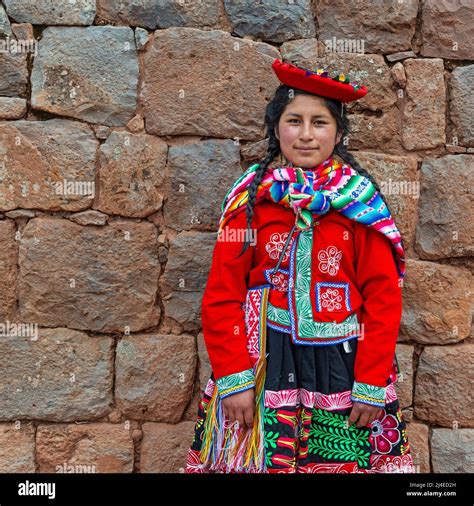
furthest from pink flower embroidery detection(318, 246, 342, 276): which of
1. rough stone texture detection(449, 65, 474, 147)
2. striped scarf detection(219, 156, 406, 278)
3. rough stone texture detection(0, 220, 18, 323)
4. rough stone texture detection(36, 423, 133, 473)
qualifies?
rough stone texture detection(0, 220, 18, 323)

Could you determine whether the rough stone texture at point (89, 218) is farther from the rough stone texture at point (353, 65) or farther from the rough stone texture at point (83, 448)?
the rough stone texture at point (353, 65)

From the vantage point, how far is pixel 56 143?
7.66 ft

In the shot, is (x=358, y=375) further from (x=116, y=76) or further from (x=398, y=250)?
(x=116, y=76)

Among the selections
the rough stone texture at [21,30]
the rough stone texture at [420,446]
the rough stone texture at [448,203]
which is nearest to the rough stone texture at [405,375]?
the rough stone texture at [420,446]

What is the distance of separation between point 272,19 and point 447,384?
5.35 ft

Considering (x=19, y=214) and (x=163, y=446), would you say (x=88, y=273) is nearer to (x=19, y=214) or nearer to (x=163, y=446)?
(x=19, y=214)

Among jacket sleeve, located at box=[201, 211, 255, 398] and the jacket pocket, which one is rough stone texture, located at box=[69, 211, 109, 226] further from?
the jacket pocket

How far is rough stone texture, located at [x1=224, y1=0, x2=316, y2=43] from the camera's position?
2.35 m

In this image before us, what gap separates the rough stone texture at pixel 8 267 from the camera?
7.68ft

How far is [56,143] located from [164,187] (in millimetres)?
454

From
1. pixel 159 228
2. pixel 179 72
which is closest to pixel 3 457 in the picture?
pixel 159 228

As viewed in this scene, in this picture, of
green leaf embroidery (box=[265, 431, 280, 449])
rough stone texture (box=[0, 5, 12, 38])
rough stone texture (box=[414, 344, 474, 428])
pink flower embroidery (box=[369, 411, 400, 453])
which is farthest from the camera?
rough stone texture (box=[414, 344, 474, 428])

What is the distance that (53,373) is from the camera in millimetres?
2387

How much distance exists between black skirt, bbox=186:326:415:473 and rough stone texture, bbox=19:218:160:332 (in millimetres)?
722
